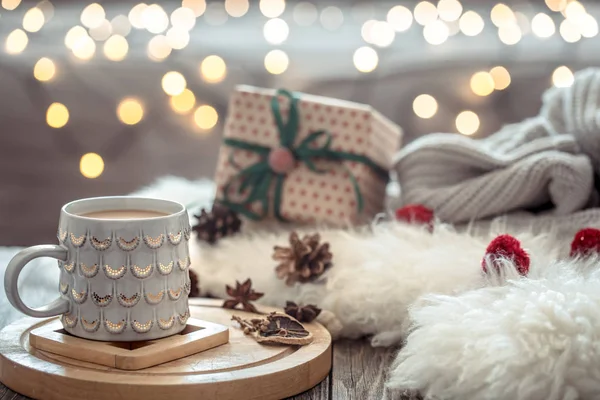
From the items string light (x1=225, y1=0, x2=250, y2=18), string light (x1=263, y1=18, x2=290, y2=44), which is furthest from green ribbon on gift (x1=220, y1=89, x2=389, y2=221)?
string light (x1=225, y1=0, x2=250, y2=18)

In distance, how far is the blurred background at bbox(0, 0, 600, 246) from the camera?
1.62m

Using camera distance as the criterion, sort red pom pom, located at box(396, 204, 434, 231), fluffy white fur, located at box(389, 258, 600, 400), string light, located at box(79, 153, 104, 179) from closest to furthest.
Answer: fluffy white fur, located at box(389, 258, 600, 400) < red pom pom, located at box(396, 204, 434, 231) < string light, located at box(79, 153, 104, 179)

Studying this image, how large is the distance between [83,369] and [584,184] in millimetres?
667

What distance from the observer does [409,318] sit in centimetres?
77

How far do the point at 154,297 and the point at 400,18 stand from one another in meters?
1.28

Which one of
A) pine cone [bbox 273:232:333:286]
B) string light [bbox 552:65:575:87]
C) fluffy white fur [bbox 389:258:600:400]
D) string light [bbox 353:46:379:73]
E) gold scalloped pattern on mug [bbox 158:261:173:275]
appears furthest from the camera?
string light [bbox 353:46:379:73]

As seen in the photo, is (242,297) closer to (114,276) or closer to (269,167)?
(114,276)

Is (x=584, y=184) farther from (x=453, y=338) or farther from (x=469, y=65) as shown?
(x=469, y=65)

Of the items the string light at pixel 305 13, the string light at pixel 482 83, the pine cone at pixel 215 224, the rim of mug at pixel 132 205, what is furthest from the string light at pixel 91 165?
the rim of mug at pixel 132 205

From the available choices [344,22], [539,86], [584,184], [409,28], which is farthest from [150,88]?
[584,184]

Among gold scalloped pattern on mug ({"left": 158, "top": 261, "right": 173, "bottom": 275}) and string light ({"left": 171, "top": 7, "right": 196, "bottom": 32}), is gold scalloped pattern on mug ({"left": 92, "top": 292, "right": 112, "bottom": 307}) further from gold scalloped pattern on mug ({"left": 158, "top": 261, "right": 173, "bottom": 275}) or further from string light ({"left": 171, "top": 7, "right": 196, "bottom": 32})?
string light ({"left": 171, "top": 7, "right": 196, "bottom": 32})

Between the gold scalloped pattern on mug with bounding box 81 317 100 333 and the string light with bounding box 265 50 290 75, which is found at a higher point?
the string light with bounding box 265 50 290 75

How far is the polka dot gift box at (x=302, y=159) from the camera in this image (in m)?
1.17

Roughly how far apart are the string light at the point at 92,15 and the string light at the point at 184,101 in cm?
29
